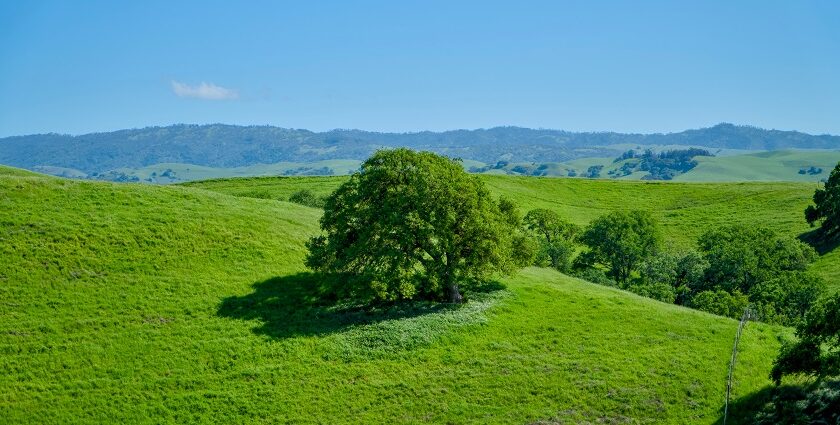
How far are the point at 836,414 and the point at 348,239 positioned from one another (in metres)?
34.5

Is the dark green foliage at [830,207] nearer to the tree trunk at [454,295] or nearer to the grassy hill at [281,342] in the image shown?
the grassy hill at [281,342]

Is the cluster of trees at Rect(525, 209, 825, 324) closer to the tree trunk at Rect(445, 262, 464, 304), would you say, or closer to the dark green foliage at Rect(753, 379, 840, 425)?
the tree trunk at Rect(445, 262, 464, 304)

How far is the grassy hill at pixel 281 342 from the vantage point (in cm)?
3738

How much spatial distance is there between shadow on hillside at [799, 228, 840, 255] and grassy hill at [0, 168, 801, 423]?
5454 centimetres

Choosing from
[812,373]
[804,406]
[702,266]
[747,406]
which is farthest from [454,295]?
[702,266]

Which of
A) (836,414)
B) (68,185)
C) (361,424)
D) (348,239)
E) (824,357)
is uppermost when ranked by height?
(68,185)

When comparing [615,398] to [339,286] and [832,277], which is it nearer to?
[339,286]

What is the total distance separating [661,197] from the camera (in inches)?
5453

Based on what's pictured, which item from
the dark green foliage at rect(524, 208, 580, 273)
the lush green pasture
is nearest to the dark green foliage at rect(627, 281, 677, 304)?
the dark green foliage at rect(524, 208, 580, 273)

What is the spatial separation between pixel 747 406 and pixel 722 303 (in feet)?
92.4

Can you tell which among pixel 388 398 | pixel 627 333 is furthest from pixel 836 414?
pixel 388 398

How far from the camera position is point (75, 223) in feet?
184

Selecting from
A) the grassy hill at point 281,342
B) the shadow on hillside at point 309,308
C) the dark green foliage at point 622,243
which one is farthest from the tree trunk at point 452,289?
the dark green foliage at point 622,243

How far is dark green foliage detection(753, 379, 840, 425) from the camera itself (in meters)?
31.5
